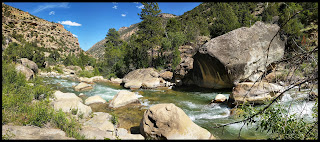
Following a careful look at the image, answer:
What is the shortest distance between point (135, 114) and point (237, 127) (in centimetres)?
516

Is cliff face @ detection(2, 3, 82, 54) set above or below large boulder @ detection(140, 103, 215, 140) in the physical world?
above

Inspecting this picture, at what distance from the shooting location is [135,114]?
30.2 feet

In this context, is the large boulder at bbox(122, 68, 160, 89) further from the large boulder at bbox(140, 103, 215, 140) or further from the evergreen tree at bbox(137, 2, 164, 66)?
the large boulder at bbox(140, 103, 215, 140)

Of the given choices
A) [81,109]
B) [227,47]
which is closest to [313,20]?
[227,47]

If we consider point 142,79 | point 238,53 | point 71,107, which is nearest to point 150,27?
point 142,79

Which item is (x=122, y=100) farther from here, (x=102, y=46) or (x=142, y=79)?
(x=102, y=46)

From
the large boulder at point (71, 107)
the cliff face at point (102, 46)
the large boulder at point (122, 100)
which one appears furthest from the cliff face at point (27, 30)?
the large boulder at point (71, 107)

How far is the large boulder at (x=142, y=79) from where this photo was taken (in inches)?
731

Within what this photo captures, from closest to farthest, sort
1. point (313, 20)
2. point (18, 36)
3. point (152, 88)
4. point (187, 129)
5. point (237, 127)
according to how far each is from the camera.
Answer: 1. point (187, 129)
2. point (237, 127)
3. point (152, 88)
4. point (313, 20)
5. point (18, 36)

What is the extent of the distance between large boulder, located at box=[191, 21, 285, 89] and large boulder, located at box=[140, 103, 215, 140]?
8.63m

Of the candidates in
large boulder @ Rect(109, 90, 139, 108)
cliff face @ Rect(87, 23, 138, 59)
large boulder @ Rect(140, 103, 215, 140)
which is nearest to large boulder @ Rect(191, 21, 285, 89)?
large boulder @ Rect(109, 90, 139, 108)

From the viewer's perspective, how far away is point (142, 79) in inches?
849

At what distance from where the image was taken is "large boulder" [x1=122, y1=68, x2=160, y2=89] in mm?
18578

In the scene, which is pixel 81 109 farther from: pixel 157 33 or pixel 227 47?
pixel 157 33
